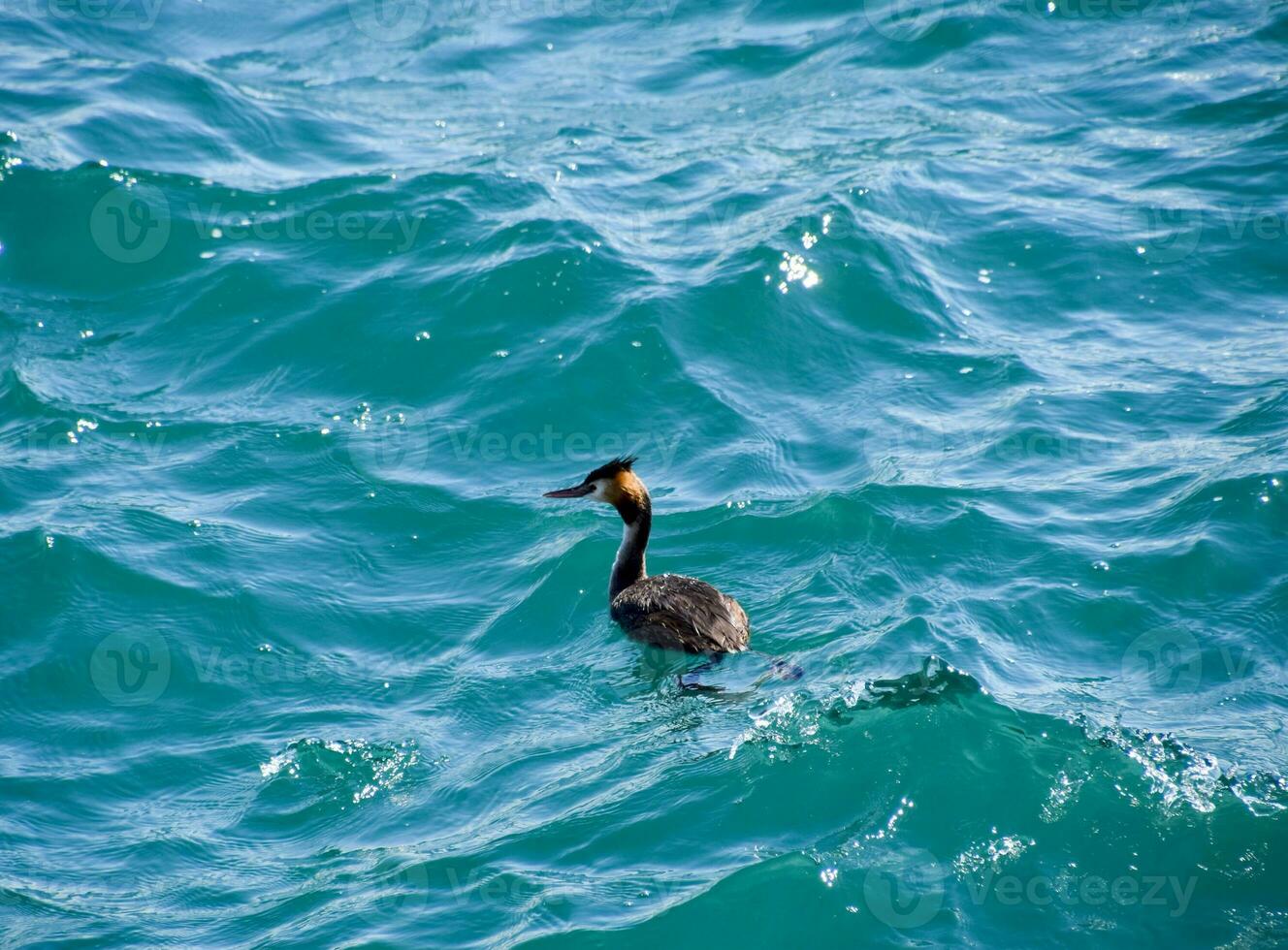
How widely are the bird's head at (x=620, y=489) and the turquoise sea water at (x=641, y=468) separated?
59 centimetres

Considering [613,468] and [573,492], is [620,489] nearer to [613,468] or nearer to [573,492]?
[613,468]

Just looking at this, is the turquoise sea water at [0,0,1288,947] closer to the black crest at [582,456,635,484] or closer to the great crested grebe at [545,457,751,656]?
the great crested grebe at [545,457,751,656]

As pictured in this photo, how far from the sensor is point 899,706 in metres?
6.99

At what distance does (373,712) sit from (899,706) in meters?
3.01

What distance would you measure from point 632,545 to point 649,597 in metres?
0.67

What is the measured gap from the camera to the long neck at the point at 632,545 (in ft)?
28.3

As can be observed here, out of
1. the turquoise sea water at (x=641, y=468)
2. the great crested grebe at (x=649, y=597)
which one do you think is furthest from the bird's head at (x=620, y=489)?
the turquoise sea water at (x=641, y=468)

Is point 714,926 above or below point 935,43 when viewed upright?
below

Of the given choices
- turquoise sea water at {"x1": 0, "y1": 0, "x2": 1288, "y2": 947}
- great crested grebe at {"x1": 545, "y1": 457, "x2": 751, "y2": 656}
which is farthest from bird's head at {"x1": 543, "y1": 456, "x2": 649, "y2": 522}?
turquoise sea water at {"x1": 0, "y1": 0, "x2": 1288, "y2": 947}

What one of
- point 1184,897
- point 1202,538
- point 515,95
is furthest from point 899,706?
point 515,95

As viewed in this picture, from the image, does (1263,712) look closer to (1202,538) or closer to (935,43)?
(1202,538)

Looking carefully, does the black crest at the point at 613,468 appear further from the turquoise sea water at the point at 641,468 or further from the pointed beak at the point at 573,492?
the turquoise sea water at the point at 641,468

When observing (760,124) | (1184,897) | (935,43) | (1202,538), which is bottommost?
(1184,897)

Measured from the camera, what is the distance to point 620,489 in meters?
8.60
